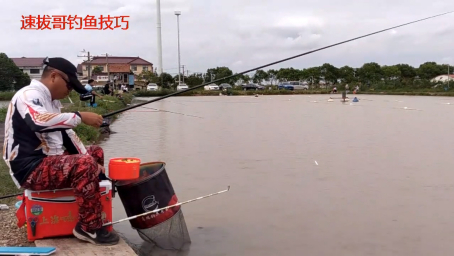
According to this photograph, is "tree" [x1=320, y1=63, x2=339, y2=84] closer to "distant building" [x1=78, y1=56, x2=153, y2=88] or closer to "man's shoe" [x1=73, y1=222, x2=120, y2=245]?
"distant building" [x1=78, y1=56, x2=153, y2=88]

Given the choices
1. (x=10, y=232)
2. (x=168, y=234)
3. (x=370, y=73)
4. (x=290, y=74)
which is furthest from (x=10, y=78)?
(x=168, y=234)

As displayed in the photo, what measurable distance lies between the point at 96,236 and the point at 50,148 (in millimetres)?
647

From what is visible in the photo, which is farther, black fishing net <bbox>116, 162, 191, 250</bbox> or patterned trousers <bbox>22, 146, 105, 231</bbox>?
black fishing net <bbox>116, 162, 191, 250</bbox>

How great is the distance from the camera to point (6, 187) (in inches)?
203

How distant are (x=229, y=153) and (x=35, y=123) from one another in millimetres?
6175

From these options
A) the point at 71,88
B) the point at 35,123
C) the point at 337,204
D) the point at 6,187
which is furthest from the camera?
the point at 337,204

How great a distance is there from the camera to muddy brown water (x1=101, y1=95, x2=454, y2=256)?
442 cm

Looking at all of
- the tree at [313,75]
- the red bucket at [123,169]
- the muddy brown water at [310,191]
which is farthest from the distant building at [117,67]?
the red bucket at [123,169]

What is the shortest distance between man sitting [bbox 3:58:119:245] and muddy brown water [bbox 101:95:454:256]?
3.13ft

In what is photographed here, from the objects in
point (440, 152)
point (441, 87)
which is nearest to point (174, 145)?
point (440, 152)

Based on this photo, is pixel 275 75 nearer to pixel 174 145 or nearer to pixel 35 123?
pixel 174 145

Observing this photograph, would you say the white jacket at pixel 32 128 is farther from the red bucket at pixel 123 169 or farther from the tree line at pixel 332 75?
the tree line at pixel 332 75

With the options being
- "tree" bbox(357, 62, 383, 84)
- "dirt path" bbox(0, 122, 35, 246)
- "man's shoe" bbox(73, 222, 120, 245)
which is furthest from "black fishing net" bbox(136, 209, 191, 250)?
"tree" bbox(357, 62, 383, 84)

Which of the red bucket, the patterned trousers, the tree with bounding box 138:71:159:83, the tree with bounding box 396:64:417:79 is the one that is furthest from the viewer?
the tree with bounding box 396:64:417:79
